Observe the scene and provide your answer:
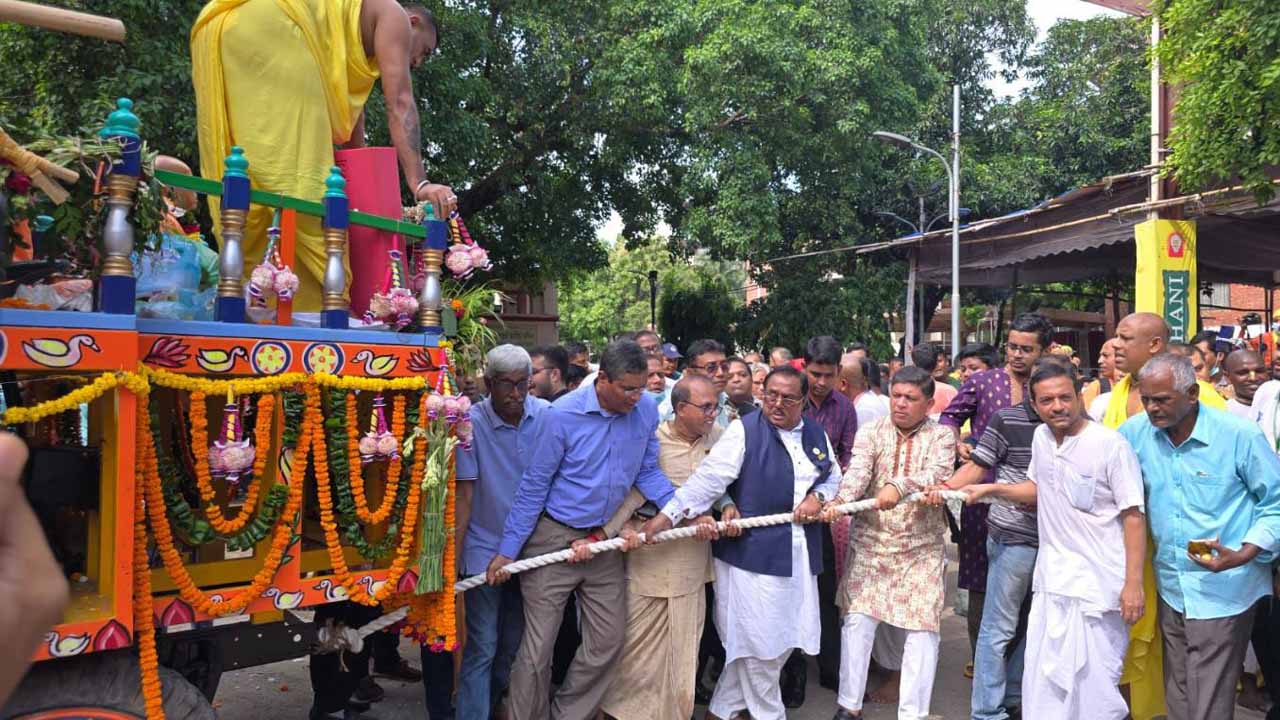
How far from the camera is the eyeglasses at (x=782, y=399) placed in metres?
5.06

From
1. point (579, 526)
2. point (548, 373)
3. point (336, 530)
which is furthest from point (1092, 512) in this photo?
point (548, 373)

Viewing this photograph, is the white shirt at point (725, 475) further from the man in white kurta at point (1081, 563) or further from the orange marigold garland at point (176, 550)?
the orange marigold garland at point (176, 550)

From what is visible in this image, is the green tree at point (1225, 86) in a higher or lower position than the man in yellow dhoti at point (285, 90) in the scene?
higher

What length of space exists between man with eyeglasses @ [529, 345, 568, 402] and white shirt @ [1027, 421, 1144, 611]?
3230 millimetres

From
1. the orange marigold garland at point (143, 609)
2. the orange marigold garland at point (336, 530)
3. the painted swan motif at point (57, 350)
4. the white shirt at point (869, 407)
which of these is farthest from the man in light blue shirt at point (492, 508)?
the white shirt at point (869, 407)

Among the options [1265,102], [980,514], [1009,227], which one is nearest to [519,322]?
[1009,227]

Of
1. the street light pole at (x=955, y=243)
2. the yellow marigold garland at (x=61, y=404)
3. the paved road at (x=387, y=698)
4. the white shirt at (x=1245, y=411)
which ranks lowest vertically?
the paved road at (x=387, y=698)

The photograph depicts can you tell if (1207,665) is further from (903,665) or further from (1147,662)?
(903,665)

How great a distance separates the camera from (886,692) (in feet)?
18.8

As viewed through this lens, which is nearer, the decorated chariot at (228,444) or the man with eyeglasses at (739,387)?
the decorated chariot at (228,444)

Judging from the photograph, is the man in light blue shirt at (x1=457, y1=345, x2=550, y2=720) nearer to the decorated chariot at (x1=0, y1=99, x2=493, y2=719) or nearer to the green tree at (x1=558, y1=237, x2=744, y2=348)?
the decorated chariot at (x1=0, y1=99, x2=493, y2=719)

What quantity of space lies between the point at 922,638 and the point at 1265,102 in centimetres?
700

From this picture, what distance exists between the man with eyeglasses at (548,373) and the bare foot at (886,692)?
268cm

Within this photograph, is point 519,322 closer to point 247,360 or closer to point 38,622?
point 247,360
